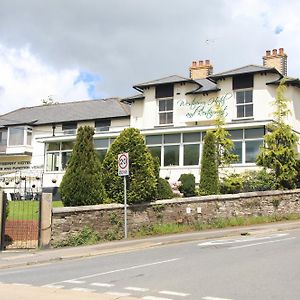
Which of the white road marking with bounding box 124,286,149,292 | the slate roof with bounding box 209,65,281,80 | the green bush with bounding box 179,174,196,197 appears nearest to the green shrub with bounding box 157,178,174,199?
the green bush with bounding box 179,174,196,197

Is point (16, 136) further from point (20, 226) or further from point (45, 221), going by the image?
point (45, 221)

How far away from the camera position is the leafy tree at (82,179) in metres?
19.2

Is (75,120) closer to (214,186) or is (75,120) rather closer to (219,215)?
(214,186)

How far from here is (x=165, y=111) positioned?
40.2 metres

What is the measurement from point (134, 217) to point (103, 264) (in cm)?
682

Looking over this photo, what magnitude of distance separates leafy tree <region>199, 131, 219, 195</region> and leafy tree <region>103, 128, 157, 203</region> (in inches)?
237

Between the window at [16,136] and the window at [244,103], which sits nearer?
the window at [244,103]

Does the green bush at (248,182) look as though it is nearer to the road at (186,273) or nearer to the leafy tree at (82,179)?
the leafy tree at (82,179)

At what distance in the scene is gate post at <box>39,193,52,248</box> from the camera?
17766mm

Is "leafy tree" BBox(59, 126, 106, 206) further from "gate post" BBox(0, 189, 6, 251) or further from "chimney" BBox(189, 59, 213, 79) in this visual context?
"chimney" BBox(189, 59, 213, 79)

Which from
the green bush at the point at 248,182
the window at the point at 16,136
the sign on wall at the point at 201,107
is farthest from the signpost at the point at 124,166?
the window at the point at 16,136

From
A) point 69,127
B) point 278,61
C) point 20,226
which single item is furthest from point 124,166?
point 69,127

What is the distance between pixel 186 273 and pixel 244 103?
91.1 feet

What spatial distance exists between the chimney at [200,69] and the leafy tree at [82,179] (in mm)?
25483
